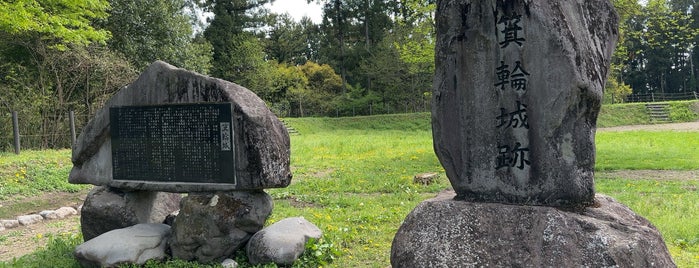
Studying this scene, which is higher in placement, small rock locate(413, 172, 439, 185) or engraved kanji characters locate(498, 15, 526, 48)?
engraved kanji characters locate(498, 15, 526, 48)

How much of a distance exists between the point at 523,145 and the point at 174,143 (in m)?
4.29

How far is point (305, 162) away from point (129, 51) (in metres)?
11.3

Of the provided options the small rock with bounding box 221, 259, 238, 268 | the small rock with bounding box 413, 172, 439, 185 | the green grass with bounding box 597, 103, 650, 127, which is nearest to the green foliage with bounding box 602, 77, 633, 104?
the green grass with bounding box 597, 103, 650, 127

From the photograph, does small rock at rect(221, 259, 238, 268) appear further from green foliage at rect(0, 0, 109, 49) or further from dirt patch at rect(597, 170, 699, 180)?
green foliage at rect(0, 0, 109, 49)

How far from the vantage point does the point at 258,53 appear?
37.6 metres

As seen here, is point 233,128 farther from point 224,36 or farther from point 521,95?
point 224,36

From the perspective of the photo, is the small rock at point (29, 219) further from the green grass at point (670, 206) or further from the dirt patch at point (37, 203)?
the green grass at point (670, 206)

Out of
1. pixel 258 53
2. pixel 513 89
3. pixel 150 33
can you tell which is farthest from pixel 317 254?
pixel 258 53

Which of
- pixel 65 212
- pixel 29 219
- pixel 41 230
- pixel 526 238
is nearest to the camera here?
pixel 526 238

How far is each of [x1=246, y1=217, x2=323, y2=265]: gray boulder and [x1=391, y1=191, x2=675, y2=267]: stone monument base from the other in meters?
1.74

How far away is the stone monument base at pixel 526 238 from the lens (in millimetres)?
3859

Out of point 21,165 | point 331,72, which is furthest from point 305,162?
point 331,72

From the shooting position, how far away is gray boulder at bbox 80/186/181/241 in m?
6.75

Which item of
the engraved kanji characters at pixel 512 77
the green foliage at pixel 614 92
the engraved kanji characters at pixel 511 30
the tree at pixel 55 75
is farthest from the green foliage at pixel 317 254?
the green foliage at pixel 614 92
